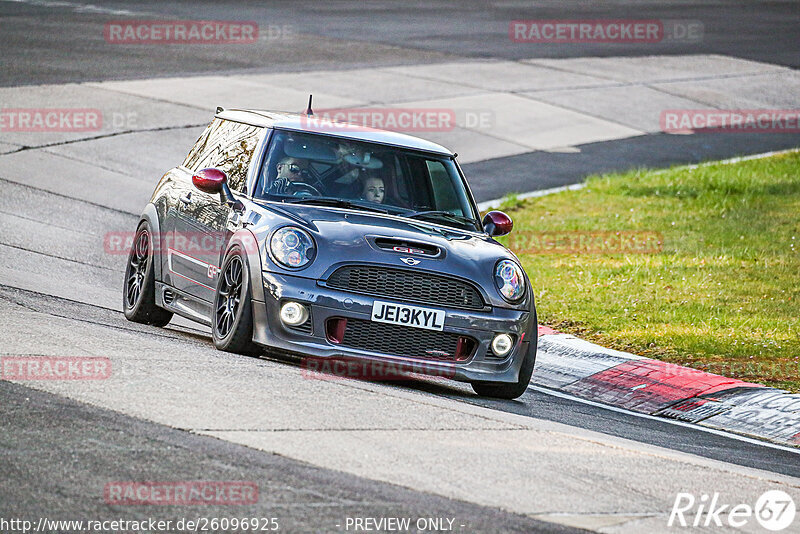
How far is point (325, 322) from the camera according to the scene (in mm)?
7949

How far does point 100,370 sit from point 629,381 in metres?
4.39

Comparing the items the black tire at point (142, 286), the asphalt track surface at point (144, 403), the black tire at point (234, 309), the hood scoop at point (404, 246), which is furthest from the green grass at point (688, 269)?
→ the black tire at point (234, 309)

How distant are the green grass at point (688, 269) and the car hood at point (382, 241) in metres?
2.71

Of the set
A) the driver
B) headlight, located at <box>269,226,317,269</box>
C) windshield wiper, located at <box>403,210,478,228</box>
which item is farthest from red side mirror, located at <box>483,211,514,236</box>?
headlight, located at <box>269,226,317,269</box>

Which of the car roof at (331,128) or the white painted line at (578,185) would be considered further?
the white painted line at (578,185)

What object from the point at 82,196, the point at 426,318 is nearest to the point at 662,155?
the point at 82,196

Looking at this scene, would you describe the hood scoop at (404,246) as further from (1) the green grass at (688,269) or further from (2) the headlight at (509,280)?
(1) the green grass at (688,269)

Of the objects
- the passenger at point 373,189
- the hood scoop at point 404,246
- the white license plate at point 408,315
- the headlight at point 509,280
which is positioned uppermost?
the passenger at point 373,189

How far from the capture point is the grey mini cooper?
7961mm

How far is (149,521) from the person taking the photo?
4.82 meters

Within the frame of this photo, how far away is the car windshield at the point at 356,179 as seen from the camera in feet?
29.0

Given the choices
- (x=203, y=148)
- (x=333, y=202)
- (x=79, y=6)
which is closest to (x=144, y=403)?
(x=333, y=202)

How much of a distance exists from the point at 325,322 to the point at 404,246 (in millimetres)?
708

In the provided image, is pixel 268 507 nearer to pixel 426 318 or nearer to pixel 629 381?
pixel 426 318
